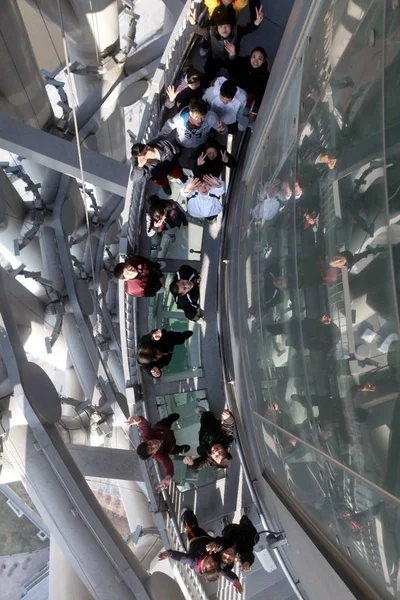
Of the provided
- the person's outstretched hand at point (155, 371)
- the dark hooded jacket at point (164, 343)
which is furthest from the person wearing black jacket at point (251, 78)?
the person's outstretched hand at point (155, 371)

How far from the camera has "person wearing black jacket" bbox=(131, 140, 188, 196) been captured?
22.8 feet

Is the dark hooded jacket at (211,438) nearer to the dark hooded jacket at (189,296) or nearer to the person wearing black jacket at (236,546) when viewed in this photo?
the person wearing black jacket at (236,546)

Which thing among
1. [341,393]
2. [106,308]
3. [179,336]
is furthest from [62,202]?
[341,393]

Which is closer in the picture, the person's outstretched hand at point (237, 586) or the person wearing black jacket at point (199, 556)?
the person wearing black jacket at point (199, 556)

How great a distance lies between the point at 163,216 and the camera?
7.21 m

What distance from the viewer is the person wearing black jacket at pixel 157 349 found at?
7402 millimetres

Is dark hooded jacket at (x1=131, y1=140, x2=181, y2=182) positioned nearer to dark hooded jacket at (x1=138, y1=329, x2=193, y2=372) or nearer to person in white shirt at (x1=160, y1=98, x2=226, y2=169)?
person in white shirt at (x1=160, y1=98, x2=226, y2=169)

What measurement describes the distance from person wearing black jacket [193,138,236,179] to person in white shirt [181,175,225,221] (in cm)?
10

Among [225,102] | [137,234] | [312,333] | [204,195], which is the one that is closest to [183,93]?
[225,102]

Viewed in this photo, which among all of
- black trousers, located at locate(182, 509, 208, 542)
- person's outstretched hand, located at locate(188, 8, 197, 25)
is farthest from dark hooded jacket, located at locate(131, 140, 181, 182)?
black trousers, located at locate(182, 509, 208, 542)

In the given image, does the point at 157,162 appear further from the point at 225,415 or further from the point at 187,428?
the point at 187,428

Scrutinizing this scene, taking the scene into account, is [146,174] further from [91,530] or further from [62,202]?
[62,202]

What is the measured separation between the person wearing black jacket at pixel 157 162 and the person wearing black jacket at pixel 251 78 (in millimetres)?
1262

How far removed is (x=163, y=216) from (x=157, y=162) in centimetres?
74
